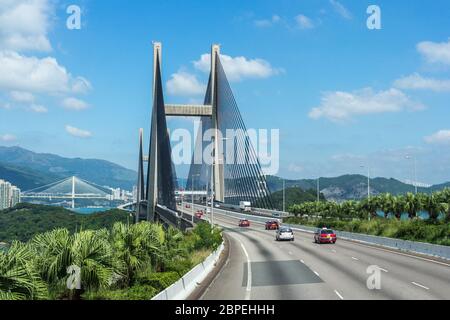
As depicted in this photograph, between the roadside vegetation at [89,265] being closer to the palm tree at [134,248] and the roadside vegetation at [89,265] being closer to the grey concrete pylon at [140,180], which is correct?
the palm tree at [134,248]

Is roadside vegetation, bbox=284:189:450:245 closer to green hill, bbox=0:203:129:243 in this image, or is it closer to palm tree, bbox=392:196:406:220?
palm tree, bbox=392:196:406:220

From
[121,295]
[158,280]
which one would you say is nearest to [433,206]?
[158,280]

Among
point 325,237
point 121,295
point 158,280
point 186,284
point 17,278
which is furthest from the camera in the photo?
point 325,237

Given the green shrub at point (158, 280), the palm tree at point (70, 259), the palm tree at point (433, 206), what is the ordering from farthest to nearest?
the palm tree at point (433, 206) < the green shrub at point (158, 280) < the palm tree at point (70, 259)

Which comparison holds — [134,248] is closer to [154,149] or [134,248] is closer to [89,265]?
[89,265]

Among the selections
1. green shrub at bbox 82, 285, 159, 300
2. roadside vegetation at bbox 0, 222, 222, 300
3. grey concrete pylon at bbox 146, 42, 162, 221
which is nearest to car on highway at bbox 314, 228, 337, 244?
roadside vegetation at bbox 0, 222, 222, 300

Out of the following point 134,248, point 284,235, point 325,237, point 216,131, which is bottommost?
point 284,235

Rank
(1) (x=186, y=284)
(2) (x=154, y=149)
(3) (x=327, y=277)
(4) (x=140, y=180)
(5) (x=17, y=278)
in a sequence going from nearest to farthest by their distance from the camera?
(5) (x=17, y=278)
(1) (x=186, y=284)
(3) (x=327, y=277)
(2) (x=154, y=149)
(4) (x=140, y=180)

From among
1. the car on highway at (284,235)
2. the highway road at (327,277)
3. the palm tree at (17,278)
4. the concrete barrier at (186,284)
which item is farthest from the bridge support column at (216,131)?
the palm tree at (17,278)
